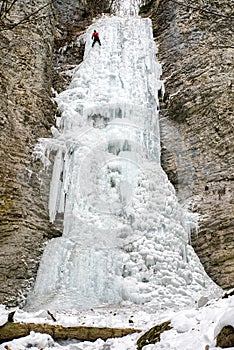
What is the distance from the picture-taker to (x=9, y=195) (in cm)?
962

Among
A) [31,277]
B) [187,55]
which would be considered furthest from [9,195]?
[187,55]

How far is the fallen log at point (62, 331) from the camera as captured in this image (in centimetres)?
496

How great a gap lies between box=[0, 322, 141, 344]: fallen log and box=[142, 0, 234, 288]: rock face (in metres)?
4.61

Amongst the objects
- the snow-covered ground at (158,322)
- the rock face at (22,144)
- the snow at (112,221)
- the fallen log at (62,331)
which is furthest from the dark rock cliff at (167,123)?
the fallen log at (62,331)

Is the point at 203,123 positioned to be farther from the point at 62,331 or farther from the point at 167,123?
the point at 62,331

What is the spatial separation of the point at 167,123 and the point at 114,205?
370 centimetres

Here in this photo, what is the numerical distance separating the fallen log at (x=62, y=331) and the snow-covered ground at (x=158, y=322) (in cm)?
8

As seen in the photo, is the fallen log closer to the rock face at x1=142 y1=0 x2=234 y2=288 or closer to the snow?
the snow

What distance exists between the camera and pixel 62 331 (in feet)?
16.7

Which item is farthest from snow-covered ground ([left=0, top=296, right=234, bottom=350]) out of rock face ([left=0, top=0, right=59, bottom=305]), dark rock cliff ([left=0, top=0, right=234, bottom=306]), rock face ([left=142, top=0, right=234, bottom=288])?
rock face ([left=142, top=0, right=234, bottom=288])

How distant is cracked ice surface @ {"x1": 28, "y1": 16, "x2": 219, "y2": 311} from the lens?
833 centimetres

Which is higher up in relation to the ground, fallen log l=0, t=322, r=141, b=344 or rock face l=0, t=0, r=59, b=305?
rock face l=0, t=0, r=59, b=305

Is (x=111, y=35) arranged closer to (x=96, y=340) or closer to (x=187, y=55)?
(x=187, y=55)

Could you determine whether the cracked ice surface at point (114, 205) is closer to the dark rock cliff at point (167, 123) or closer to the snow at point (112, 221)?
the snow at point (112, 221)
